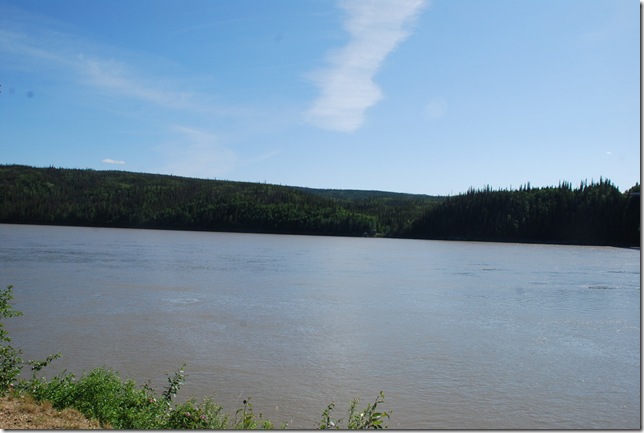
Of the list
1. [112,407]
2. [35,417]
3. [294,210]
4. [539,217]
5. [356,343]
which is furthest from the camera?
[294,210]

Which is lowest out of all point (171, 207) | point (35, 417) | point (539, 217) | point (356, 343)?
point (356, 343)

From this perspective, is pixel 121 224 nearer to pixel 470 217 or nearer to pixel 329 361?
pixel 470 217

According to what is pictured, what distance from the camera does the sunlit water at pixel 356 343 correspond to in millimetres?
9969

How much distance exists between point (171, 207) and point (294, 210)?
28972 mm

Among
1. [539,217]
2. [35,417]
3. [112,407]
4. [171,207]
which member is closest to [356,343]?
[112,407]

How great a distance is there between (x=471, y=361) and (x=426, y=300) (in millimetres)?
10429

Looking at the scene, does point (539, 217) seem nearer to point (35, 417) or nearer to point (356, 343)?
point (356, 343)

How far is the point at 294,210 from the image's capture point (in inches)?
5236

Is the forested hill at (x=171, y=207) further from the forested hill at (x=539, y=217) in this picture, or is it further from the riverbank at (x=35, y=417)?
the riverbank at (x=35, y=417)

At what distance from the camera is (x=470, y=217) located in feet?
411

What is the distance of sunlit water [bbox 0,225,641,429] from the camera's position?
392 inches

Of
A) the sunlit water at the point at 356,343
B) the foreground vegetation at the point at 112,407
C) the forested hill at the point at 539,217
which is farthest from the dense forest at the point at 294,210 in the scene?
the foreground vegetation at the point at 112,407

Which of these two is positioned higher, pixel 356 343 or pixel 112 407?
pixel 112 407

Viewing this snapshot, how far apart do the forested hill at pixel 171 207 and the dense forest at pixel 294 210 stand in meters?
0.22
